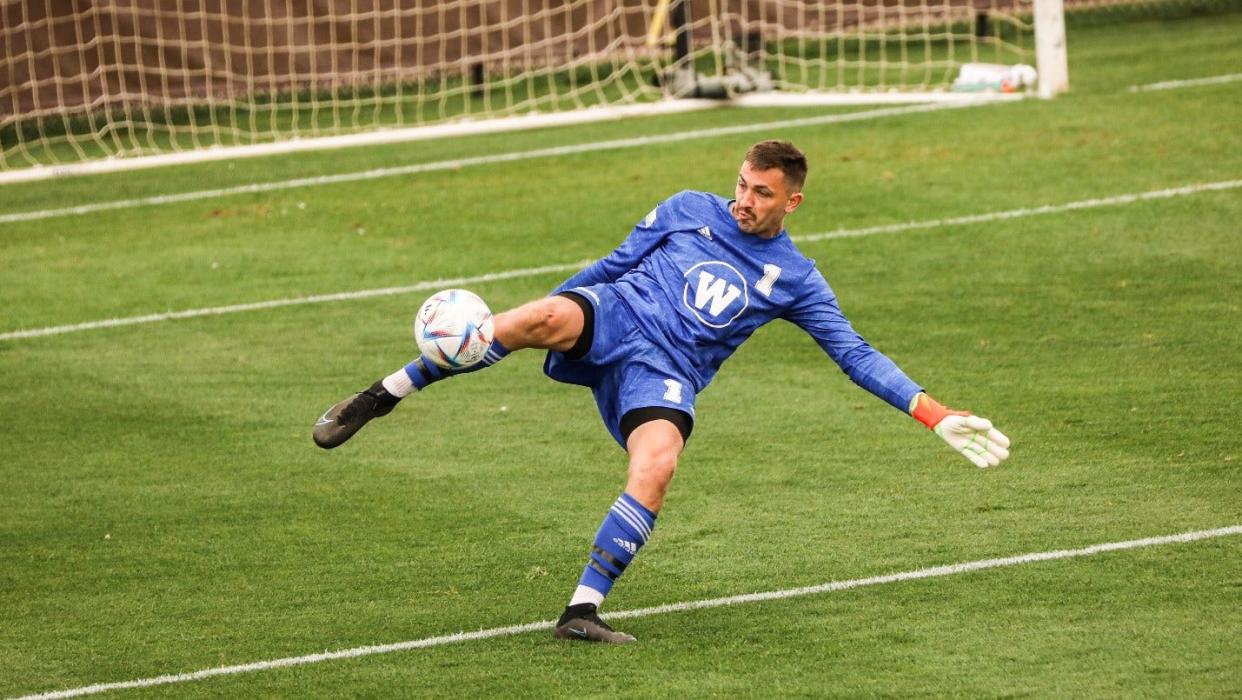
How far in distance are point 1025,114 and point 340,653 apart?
436 inches

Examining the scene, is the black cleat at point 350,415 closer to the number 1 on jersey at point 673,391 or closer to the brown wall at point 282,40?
the number 1 on jersey at point 673,391

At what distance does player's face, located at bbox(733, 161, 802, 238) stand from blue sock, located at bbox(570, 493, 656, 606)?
1223mm

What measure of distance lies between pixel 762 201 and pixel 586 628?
1.74 m

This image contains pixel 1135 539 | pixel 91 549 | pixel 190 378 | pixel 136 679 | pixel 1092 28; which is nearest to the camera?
pixel 136 679

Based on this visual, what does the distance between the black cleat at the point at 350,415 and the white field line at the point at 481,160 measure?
9015 millimetres

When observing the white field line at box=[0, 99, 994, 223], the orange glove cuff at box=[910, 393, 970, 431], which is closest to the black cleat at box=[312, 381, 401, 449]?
the orange glove cuff at box=[910, 393, 970, 431]

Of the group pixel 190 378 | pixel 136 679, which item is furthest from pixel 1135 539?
pixel 190 378

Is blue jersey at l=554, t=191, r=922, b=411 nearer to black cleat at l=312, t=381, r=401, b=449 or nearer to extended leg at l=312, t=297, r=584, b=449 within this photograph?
extended leg at l=312, t=297, r=584, b=449

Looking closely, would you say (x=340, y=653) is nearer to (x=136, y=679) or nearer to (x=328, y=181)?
(x=136, y=679)

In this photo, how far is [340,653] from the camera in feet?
20.9

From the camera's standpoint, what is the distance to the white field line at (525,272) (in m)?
11.8

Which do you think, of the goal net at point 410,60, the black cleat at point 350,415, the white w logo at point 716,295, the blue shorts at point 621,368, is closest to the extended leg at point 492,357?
the black cleat at point 350,415

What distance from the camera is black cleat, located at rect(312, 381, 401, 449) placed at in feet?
21.7

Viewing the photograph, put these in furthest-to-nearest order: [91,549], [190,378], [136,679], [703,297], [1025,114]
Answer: [1025,114] → [190,378] → [91,549] → [703,297] → [136,679]
